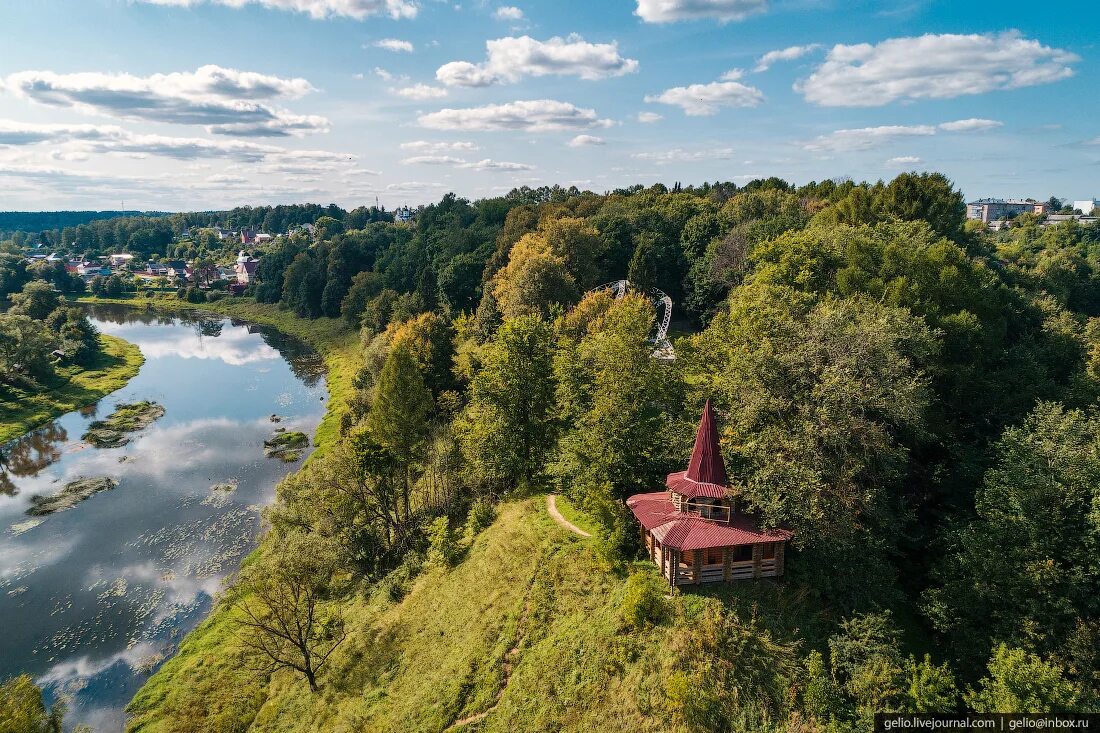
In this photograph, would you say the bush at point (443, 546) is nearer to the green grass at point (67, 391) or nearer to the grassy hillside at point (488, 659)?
the grassy hillside at point (488, 659)

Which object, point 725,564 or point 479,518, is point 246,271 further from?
point 725,564

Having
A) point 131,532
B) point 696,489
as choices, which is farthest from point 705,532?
point 131,532

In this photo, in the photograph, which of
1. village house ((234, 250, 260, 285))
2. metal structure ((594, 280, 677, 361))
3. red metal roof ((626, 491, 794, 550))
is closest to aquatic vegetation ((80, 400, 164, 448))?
metal structure ((594, 280, 677, 361))

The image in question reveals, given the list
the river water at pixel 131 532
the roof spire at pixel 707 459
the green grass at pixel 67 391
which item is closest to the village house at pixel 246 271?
the green grass at pixel 67 391

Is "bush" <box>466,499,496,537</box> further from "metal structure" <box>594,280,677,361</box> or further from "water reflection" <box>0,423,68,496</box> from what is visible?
"water reflection" <box>0,423,68,496</box>

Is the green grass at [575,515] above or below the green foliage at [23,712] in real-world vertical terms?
above
